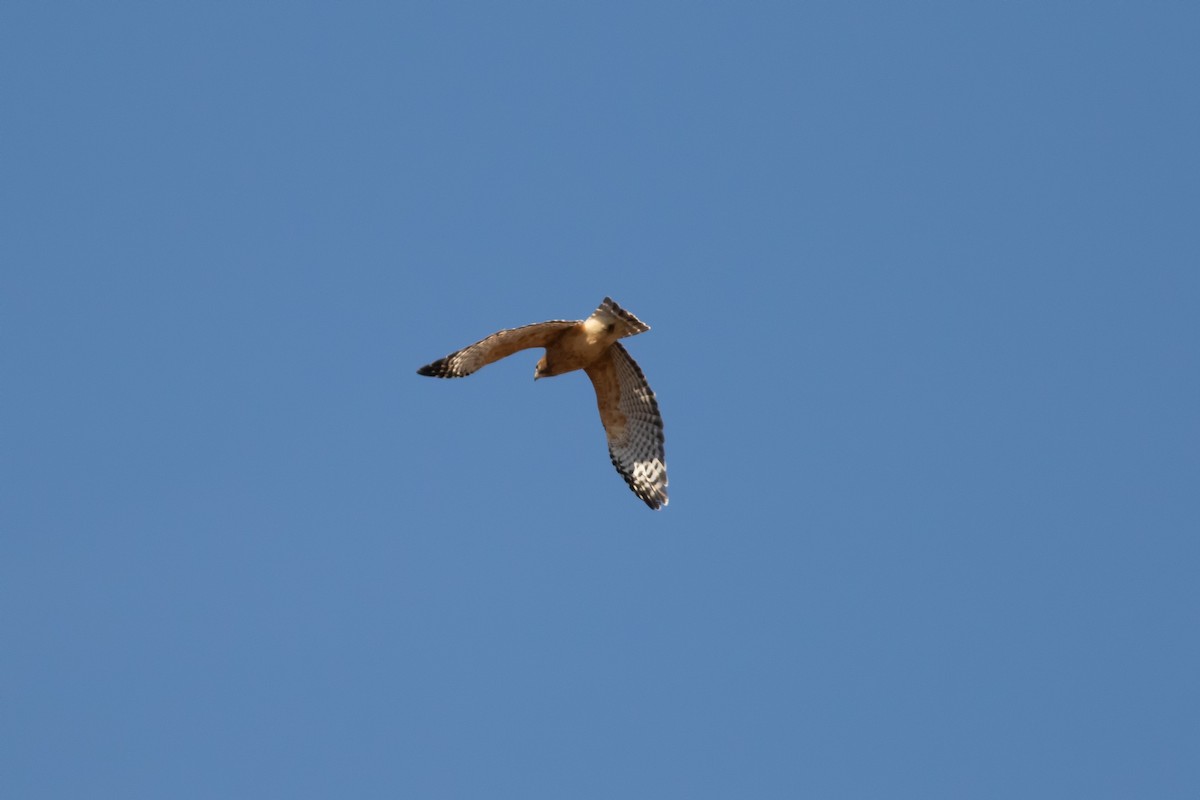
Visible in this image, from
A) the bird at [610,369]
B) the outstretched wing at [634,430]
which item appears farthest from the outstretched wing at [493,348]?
the outstretched wing at [634,430]

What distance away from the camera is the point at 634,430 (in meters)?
20.3

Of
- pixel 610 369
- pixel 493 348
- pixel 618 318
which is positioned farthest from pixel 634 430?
pixel 493 348

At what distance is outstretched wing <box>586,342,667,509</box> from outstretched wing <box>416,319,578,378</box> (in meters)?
1.46

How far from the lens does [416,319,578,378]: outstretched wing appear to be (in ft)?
56.9

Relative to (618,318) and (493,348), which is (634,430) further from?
(493,348)

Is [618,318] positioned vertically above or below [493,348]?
above

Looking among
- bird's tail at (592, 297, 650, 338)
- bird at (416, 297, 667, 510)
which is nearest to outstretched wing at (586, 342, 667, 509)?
bird at (416, 297, 667, 510)

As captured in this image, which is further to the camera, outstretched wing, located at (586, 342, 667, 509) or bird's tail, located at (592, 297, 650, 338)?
outstretched wing, located at (586, 342, 667, 509)

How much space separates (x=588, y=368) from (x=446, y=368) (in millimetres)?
2762

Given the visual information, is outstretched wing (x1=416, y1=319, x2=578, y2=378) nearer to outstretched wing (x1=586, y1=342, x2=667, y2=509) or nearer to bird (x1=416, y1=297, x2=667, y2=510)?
bird (x1=416, y1=297, x2=667, y2=510)

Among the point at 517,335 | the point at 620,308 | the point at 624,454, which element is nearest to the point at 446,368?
Result: the point at 517,335

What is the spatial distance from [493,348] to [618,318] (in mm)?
1536

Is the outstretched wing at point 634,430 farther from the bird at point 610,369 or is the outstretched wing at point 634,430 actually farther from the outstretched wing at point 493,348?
the outstretched wing at point 493,348

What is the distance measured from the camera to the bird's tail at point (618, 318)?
18.5 m
